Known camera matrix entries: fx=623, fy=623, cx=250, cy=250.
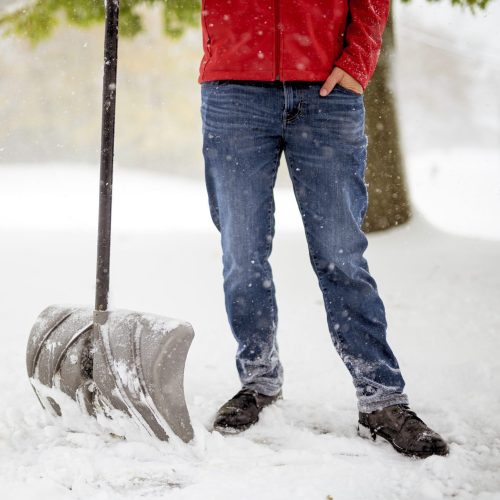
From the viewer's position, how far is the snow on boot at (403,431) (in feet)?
5.69

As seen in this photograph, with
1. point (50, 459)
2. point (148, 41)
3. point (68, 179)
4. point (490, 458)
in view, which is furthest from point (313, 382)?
point (148, 41)

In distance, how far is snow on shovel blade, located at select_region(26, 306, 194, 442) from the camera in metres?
1.68

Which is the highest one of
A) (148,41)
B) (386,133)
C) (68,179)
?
(148,41)

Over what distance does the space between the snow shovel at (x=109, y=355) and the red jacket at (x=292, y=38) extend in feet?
1.11

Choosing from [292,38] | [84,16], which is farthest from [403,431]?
[84,16]

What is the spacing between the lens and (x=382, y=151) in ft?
16.9

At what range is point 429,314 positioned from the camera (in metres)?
3.30

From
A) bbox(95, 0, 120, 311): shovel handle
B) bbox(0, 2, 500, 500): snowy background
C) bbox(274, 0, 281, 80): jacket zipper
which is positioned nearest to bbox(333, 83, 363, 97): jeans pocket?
bbox(274, 0, 281, 80): jacket zipper

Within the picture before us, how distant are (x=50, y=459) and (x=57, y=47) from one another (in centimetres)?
1775

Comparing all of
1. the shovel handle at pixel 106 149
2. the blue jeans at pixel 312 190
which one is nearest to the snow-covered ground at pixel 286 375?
the blue jeans at pixel 312 190

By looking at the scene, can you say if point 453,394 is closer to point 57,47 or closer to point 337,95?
point 337,95

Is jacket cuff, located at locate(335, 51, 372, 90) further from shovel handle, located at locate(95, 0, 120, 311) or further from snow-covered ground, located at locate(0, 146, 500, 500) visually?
snow-covered ground, located at locate(0, 146, 500, 500)

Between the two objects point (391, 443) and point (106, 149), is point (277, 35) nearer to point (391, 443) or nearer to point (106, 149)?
point (106, 149)

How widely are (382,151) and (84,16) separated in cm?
281
